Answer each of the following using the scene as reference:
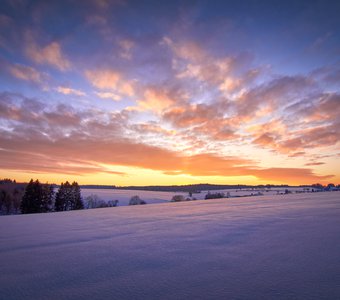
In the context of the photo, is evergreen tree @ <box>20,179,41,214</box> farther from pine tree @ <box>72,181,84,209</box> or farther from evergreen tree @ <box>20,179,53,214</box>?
pine tree @ <box>72,181,84,209</box>

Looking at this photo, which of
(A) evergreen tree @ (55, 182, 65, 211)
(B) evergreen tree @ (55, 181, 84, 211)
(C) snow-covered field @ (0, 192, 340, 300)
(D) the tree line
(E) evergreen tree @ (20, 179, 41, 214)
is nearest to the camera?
(C) snow-covered field @ (0, 192, 340, 300)

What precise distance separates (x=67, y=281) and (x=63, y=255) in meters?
2.33

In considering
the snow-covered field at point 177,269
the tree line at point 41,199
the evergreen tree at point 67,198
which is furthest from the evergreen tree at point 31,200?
the snow-covered field at point 177,269

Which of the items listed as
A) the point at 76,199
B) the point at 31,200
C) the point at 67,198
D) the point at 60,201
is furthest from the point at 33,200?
the point at 76,199

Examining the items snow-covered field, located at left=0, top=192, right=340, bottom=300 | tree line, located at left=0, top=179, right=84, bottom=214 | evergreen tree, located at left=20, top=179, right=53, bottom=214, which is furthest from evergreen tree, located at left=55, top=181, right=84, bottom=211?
snow-covered field, located at left=0, top=192, right=340, bottom=300

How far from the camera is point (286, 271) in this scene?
4820 mm

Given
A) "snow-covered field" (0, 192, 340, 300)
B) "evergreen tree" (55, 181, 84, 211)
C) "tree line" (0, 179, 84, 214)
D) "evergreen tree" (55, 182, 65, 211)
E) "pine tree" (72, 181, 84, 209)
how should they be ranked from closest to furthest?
"snow-covered field" (0, 192, 340, 300) < "tree line" (0, 179, 84, 214) < "evergreen tree" (55, 182, 65, 211) < "evergreen tree" (55, 181, 84, 211) < "pine tree" (72, 181, 84, 209)

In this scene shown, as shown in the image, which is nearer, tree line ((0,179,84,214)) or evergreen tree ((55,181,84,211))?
tree line ((0,179,84,214))

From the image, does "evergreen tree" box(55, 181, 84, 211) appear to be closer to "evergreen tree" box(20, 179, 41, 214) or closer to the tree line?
the tree line

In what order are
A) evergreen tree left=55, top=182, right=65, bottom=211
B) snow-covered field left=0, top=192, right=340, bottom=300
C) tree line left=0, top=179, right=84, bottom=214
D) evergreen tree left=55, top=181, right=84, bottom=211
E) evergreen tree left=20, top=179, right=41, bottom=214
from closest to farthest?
snow-covered field left=0, top=192, right=340, bottom=300, evergreen tree left=20, top=179, right=41, bottom=214, tree line left=0, top=179, right=84, bottom=214, evergreen tree left=55, top=182, right=65, bottom=211, evergreen tree left=55, top=181, right=84, bottom=211

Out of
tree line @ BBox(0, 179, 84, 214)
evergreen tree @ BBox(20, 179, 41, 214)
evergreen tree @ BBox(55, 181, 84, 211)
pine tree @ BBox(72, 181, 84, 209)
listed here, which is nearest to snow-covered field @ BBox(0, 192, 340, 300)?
evergreen tree @ BBox(20, 179, 41, 214)

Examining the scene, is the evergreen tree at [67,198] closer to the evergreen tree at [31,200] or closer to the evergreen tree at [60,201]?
the evergreen tree at [60,201]

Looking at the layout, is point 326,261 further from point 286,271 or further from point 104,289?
point 104,289

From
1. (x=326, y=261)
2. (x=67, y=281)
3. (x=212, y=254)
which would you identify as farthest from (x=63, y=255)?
(x=326, y=261)
